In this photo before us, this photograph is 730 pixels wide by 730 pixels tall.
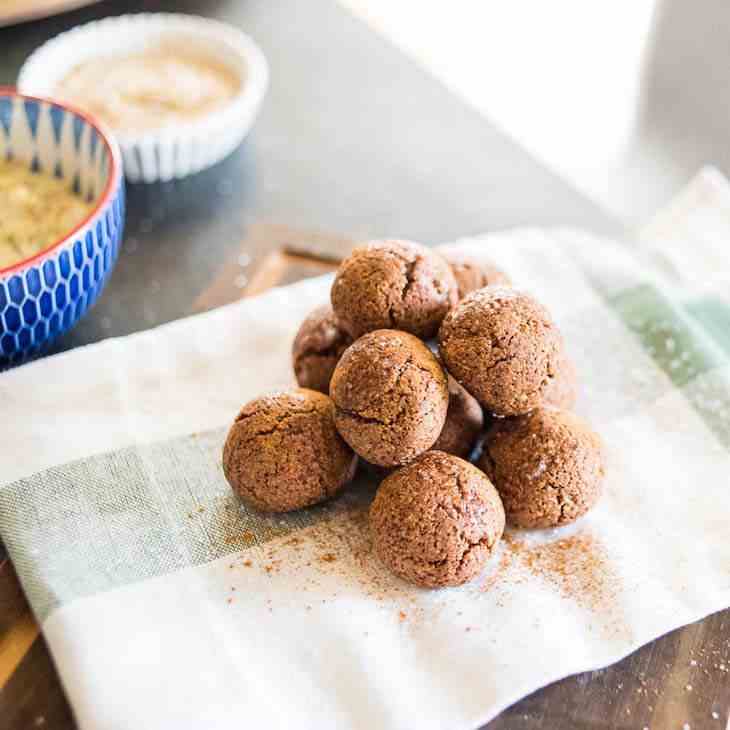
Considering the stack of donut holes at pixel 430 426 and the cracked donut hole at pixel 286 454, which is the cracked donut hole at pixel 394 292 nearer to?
the stack of donut holes at pixel 430 426

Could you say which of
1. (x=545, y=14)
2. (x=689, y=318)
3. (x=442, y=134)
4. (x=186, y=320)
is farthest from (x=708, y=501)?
(x=545, y=14)

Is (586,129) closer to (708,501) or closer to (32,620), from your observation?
(708,501)

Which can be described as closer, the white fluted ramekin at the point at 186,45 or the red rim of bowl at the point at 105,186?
the red rim of bowl at the point at 105,186

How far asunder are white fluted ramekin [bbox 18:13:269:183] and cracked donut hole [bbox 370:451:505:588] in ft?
2.65

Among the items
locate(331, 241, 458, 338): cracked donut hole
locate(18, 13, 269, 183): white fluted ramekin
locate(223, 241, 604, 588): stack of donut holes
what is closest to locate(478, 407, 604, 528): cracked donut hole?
locate(223, 241, 604, 588): stack of donut holes

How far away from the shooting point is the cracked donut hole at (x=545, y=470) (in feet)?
3.63

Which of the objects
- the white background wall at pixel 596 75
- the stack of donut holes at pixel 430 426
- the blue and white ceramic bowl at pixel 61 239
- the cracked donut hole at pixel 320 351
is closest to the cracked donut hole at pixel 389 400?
the stack of donut holes at pixel 430 426

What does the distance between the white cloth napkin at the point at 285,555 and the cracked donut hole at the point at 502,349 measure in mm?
171

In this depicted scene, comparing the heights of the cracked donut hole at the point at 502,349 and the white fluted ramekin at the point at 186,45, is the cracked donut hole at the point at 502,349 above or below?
above

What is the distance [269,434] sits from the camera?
3.61ft

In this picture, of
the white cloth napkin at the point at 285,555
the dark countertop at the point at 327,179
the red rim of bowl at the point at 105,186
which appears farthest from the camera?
the dark countertop at the point at 327,179

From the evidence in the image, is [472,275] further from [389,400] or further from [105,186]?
[105,186]

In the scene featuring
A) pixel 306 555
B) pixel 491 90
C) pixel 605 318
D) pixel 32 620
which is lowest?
pixel 491 90

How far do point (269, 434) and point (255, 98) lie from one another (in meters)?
0.80
